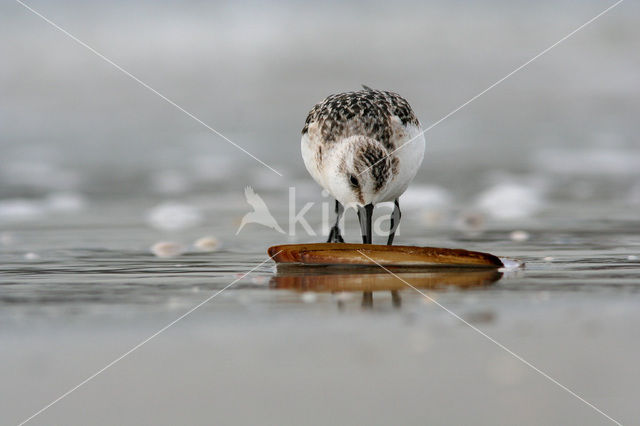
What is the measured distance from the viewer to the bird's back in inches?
227

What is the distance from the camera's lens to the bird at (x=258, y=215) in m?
7.61

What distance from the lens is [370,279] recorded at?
4812mm

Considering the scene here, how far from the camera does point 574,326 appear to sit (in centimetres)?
365

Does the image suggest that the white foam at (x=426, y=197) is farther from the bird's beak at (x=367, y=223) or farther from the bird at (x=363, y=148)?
the bird's beak at (x=367, y=223)

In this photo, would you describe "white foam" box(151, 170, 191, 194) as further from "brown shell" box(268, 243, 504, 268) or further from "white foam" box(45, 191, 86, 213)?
"brown shell" box(268, 243, 504, 268)

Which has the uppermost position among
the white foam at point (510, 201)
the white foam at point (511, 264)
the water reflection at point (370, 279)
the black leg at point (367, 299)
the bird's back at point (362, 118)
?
the bird's back at point (362, 118)

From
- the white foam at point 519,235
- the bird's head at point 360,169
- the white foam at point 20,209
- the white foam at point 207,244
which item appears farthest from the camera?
the white foam at point 20,209

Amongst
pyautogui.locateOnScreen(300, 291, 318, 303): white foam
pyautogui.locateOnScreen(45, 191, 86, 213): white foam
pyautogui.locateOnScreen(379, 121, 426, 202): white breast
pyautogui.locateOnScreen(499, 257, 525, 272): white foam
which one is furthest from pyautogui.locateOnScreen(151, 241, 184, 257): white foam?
pyautogui.locateOnScreen(45, 191, 86, 213): white foam

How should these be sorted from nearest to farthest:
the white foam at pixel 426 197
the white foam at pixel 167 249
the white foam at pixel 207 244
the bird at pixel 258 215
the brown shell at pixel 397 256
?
1. the brown shell at pixel 397 256
2. the white foam at pixel 167 249
3. the white foam at pixel 207 244
4. the bird at pixel 258 215
5. the white foam at pixel 426 197

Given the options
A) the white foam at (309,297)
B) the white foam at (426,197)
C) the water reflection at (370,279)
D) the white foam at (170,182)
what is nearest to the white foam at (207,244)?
the water reflection at (370,279)

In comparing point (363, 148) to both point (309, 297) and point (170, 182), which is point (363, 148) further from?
point (170, 182)

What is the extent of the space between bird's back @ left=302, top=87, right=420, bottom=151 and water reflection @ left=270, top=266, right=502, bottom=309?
0.97m

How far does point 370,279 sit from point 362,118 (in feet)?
4.42

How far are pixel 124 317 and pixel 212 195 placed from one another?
561cm
